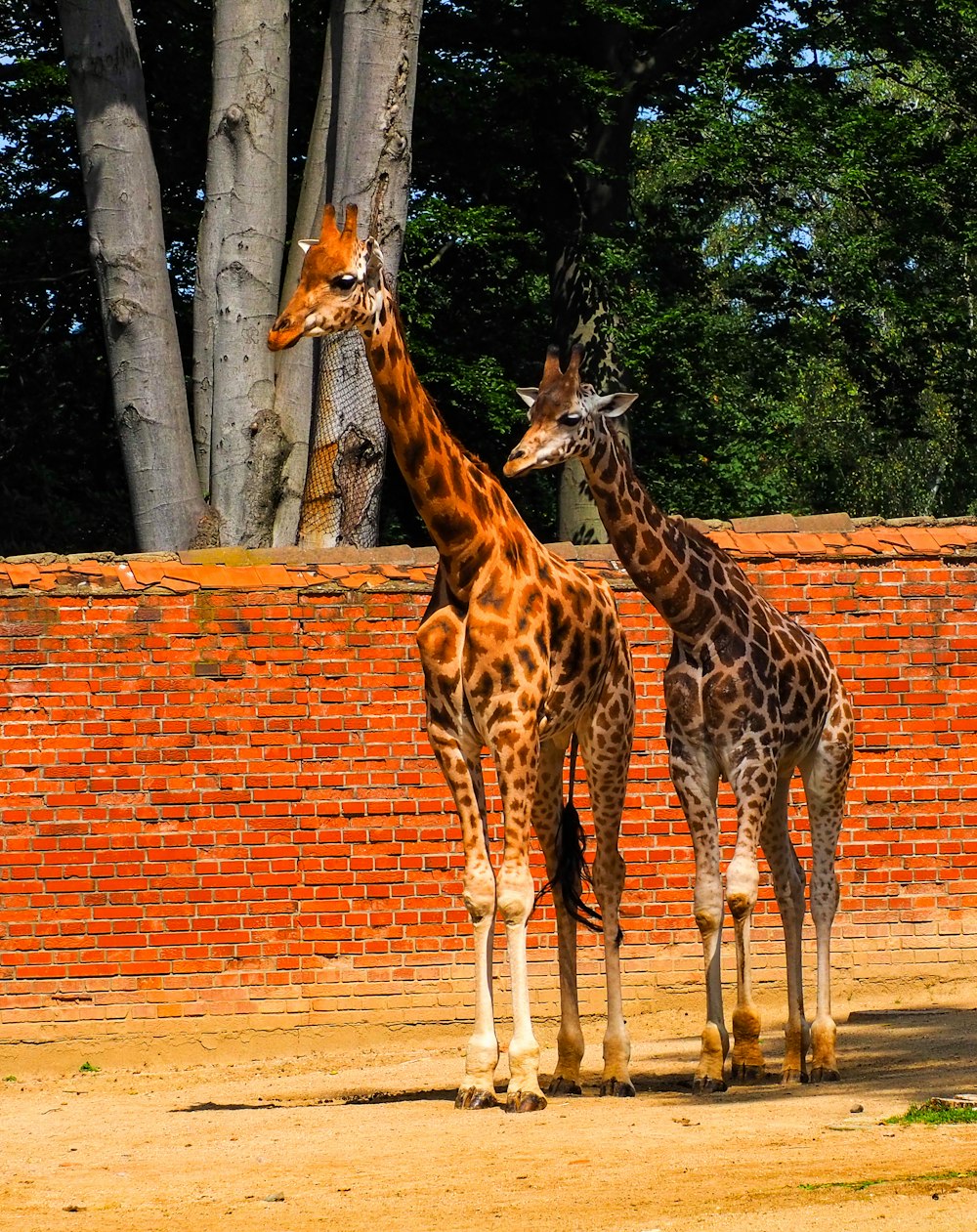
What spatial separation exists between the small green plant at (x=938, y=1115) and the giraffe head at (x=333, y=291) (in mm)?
3929

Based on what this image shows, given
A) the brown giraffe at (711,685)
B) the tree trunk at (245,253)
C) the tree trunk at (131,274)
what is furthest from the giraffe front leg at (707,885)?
the tree trunk at (131,274)

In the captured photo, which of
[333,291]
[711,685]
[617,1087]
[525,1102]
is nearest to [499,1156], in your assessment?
[525,1102]

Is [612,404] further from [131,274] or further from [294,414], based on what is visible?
[131,274]

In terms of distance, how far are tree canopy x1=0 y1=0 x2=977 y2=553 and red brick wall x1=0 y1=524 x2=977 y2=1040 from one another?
787 cm

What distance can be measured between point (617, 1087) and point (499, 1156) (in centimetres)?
186

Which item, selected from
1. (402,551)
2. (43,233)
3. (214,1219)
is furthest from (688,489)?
(214,1219)

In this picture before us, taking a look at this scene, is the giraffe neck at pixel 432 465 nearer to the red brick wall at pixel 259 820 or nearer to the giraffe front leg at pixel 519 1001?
the giraffe front leg at pixel 519 1001

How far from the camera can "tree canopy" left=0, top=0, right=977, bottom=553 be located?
62.7ft

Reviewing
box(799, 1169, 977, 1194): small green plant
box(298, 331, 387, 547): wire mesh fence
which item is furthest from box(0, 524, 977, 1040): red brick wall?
box(799, 1169, 977, 1194): small green plant

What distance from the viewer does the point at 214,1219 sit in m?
6.02

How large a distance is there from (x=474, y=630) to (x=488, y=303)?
42.9ft

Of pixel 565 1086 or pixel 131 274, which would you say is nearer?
pixel 565 1086

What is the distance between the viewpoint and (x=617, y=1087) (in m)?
8.52

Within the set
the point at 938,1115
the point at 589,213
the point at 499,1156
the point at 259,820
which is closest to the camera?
the point at 499,1156
